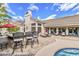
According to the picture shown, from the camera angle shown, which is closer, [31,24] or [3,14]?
[3,14]

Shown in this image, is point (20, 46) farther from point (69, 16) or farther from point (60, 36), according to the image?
point (69, 16)

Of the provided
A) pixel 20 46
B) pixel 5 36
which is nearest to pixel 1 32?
pixel 5 36

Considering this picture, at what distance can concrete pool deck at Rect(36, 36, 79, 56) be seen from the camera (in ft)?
10.4

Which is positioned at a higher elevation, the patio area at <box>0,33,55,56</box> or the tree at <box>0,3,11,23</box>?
the tree at <box>0,3,11,23</box>

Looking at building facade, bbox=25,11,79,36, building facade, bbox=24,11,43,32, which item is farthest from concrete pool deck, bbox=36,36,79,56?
building facade, bbox=24,11,43,32

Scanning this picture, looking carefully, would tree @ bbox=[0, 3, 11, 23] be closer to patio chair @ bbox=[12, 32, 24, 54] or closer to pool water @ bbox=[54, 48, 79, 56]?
patio chair @ bbox=[12, 32, 24, 54]

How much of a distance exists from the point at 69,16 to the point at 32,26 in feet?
2.19

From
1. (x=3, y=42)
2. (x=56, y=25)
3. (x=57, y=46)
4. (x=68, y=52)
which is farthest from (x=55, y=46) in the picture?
(x=3, y=42)

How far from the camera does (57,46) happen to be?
322cm

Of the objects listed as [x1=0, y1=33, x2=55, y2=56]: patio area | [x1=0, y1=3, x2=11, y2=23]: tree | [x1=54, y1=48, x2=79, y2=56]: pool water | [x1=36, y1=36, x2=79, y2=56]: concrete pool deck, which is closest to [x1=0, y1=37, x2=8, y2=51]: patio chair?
[x1=0, y1=33, x2=55, y2=56]: patio area

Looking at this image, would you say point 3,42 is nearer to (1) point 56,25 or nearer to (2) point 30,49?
(2) point 30,49

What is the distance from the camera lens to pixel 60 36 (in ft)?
10.9

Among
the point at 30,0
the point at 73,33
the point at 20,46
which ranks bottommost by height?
the point at 20,46

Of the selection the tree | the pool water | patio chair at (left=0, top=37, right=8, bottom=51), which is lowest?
the pool water
